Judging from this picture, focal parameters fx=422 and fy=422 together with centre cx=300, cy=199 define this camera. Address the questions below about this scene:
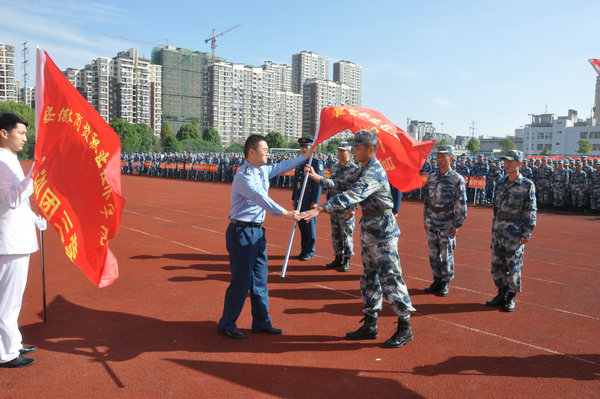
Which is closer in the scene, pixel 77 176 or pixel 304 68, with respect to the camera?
pixel 77 176

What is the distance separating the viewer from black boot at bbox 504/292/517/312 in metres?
5.29

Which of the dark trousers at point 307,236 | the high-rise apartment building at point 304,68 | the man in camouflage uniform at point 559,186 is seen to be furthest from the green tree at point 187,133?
the high-rise apartment building at point 304,68

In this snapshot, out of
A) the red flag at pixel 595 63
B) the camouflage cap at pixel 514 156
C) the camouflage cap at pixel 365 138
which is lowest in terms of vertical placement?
the camouflage cap at pixel 514 156

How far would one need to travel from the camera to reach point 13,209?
3578 mm

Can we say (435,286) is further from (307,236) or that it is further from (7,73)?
(7,73)

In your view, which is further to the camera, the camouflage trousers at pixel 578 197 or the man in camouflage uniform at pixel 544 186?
the man in camouflage uniform at pixel 544 186

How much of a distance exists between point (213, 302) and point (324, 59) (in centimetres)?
19796

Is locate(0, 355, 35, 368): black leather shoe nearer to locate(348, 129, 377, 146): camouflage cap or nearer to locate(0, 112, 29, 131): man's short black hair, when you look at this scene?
locate(0, 112, 29, 131): man's short black hair

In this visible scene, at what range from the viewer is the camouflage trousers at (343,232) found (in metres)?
7.13

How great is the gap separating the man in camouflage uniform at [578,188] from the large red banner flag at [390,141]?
556 inches

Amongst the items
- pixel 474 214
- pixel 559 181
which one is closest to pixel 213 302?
pixel 474 214

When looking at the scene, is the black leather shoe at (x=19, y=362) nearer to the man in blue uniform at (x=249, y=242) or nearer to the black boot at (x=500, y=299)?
the man in blue uniform at (x=249, y=242)

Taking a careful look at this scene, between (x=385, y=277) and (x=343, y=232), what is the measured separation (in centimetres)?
291

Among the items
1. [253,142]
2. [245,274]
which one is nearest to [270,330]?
[245,274]
